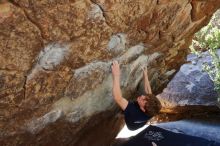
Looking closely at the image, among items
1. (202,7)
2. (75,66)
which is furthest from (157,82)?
(75,66)

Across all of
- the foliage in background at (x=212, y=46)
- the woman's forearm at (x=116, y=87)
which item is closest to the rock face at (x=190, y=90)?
the foliage in background at (x=212, y=46)

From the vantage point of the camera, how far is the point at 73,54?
3812 mm

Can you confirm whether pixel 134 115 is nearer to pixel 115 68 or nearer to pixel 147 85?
pixel 115 68

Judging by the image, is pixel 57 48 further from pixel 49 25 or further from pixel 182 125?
pixel 182 125

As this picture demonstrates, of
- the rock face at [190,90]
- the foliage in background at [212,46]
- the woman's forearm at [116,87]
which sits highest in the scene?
the woman's forearm at [116,87]

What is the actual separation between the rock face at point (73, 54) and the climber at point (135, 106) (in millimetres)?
139

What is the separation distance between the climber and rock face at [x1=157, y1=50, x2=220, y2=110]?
13.7 ft

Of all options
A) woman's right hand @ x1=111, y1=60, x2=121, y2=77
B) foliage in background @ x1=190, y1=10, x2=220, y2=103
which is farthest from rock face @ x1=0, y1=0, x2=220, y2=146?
foliage in background @ x1=190, y1=10, x2=220, y2=103

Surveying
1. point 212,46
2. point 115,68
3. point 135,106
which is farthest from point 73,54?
point 212,46

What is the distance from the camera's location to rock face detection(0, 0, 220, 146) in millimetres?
3246

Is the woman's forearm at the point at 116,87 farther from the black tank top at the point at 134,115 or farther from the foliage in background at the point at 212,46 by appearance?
the foliage in background at the point at 212,46

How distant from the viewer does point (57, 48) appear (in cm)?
357

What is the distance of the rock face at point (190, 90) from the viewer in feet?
28.1

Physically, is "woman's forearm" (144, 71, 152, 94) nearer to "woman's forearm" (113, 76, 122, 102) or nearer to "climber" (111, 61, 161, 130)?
"climber" (111, 61, 161, 130)
